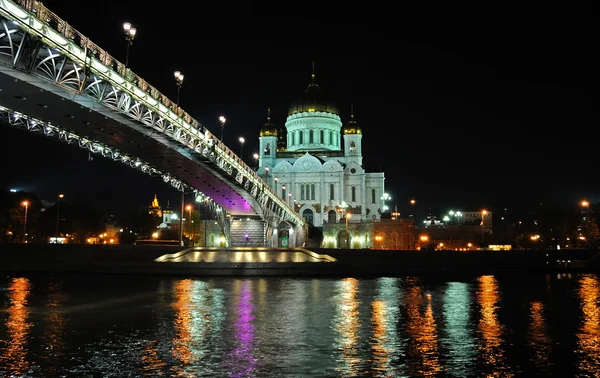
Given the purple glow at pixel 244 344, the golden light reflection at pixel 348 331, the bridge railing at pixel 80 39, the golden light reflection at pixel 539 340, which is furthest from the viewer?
the bridge railing at pixel 80 39

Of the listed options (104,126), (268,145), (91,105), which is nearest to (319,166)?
(268,145)

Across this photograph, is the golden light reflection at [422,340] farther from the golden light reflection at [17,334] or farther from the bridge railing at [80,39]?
the bridge railing at [80,39]

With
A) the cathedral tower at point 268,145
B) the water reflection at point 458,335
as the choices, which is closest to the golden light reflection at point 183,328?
the water reflection at point 458,335

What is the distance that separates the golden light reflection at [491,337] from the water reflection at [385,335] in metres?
2.18

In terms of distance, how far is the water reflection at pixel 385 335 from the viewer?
44.0ft

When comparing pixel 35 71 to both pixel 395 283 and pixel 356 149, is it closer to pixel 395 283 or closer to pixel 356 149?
pixel 395 283

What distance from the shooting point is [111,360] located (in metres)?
13.9

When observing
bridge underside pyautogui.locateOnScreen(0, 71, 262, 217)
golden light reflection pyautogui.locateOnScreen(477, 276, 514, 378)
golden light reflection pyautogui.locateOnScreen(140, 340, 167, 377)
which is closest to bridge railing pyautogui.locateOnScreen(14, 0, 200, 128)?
bridge underside pyautogui.locateOnScreen(0, 71, 262, 217)

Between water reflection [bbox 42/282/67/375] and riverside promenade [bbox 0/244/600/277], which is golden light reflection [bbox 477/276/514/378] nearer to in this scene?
water reflection [bbox 42/282/67/375]

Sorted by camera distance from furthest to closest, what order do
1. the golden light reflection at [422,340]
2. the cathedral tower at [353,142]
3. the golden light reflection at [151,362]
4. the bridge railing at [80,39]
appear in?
1. the cathedral tower at [353,142]
2. the bridge railing at [80,39]
3. the golden light reflection at [422,340]
4. the golden light reflection at [151,362]

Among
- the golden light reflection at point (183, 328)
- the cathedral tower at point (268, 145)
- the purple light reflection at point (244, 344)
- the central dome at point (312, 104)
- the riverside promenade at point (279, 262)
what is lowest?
the purple light reflection at point (244, 344)

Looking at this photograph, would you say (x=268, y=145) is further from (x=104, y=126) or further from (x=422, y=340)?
(x=422, y=340)

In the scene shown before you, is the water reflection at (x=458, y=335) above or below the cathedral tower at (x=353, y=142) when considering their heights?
below

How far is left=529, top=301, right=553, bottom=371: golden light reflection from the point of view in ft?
46.2
